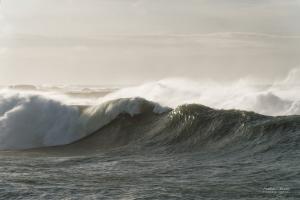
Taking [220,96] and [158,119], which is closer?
[158,119]

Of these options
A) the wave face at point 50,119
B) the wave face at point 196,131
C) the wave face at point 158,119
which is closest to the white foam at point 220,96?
the wave face at point 158,119

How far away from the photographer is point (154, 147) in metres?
17.4

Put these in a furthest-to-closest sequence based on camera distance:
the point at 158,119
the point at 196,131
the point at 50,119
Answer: the point at 50,119
the point at 158,119
the point at 196,131

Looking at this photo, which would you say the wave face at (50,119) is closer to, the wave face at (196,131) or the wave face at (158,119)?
the wave face at (158,119)

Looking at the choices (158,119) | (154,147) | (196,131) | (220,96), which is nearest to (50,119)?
(158,119)

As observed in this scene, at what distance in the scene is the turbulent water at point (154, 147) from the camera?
35.2ft

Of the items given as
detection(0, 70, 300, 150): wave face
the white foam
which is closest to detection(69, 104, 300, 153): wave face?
detection(0, 70, 300, 150): wave face

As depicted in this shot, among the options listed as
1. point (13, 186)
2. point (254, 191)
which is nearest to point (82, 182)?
point (13, 186)

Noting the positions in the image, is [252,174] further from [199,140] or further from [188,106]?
[188,106]

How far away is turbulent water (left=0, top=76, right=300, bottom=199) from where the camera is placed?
10.7 metres

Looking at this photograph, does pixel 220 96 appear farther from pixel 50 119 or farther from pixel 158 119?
pixel 50 119

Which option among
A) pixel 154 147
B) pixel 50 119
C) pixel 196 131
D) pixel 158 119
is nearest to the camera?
pixel 154 147

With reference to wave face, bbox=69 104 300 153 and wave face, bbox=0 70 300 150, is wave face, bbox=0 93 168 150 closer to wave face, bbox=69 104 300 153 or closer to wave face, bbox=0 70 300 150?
wave face, bbox=0 70 300 150

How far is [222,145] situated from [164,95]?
40.8ft
